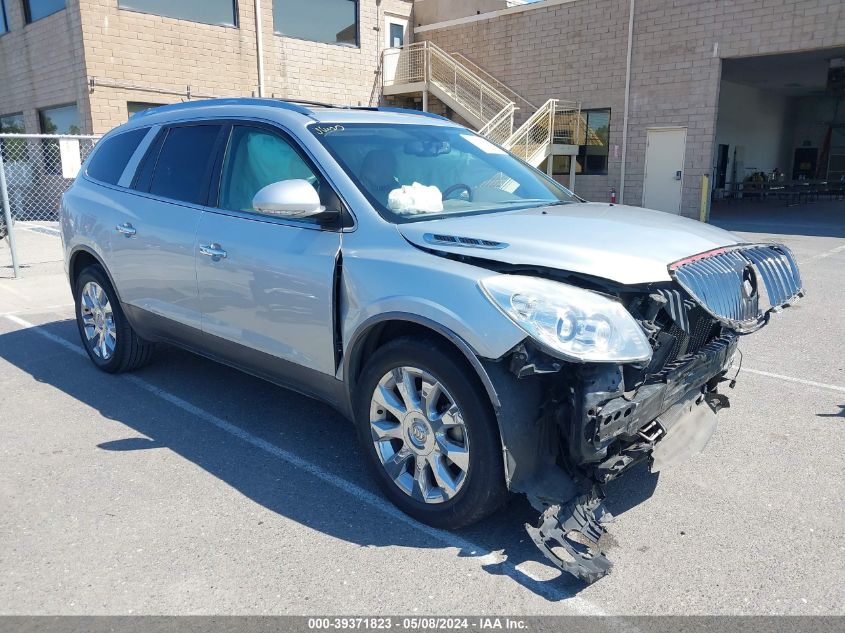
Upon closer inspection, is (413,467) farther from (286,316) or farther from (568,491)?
(286,316)

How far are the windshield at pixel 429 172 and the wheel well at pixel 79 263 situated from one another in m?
2.83

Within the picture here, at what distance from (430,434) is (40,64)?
19.8 metres

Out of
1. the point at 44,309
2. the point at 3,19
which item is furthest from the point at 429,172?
the point at 3,19

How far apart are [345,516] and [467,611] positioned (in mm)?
906

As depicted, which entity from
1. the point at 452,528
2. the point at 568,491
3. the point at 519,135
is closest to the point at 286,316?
the point at 452,528

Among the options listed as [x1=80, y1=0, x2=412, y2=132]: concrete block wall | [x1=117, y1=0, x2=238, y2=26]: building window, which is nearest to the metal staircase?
[x1=80, y1=0, x2=412, y2=132]: concrete block wall

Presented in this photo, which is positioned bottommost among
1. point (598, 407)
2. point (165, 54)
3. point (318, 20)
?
point (598, 407)

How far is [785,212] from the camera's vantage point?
22359 mm

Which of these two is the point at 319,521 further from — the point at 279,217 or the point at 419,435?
the point at 279,217

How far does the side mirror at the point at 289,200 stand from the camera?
328cm

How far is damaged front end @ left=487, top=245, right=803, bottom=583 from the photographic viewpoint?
266 cm

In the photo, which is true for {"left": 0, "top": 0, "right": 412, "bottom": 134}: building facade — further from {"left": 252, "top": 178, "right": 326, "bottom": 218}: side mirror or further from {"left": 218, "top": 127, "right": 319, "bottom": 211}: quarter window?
{"left": 252, "top": 178, "right": 326, "bottom": 218}: side mirror

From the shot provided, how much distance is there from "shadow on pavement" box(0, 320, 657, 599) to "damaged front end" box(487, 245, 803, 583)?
0.90 ft

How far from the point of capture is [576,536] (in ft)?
9.47
